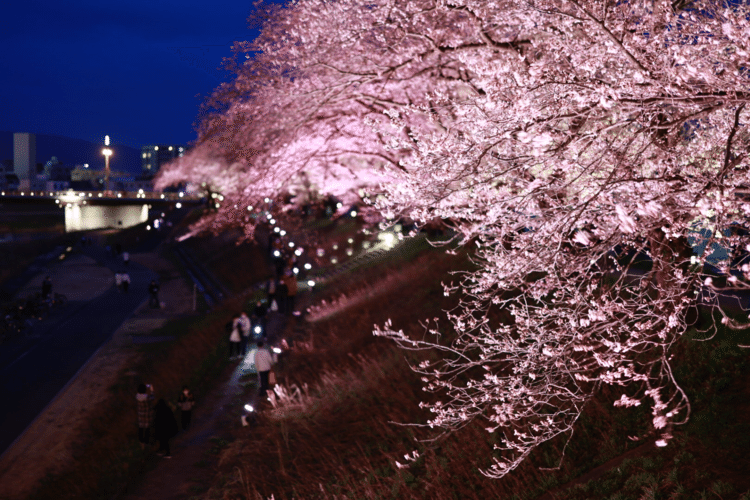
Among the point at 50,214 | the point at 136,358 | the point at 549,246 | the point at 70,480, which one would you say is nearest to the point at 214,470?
the point at 70,480

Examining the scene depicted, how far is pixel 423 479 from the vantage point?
7602 millimetres

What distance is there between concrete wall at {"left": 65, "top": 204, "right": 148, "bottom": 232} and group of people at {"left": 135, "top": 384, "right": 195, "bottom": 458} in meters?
76.6

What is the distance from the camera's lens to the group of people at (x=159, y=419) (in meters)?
12.0

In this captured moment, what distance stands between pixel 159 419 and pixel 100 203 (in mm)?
76565

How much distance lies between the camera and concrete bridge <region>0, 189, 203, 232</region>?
75125mm

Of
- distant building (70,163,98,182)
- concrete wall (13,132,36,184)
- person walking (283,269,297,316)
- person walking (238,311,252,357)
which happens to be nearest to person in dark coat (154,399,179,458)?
person walking (238,311,252,357)

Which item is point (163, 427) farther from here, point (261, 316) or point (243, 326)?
point (261, 316)

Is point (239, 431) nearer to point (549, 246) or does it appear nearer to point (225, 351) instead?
point (225, 351)

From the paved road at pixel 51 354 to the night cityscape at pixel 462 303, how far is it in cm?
15

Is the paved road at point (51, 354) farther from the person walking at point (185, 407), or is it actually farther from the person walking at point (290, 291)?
the person walking at point (290, 291)

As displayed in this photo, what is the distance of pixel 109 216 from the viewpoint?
282 feet

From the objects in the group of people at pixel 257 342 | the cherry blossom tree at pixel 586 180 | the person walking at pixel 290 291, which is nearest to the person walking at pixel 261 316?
the group of people at pixel 257 342

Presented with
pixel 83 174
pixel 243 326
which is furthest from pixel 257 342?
pixel 83 174

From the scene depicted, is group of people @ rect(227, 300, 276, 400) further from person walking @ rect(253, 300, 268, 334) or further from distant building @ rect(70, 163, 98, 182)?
distant building @ rect(70, 163, 98, 182)
